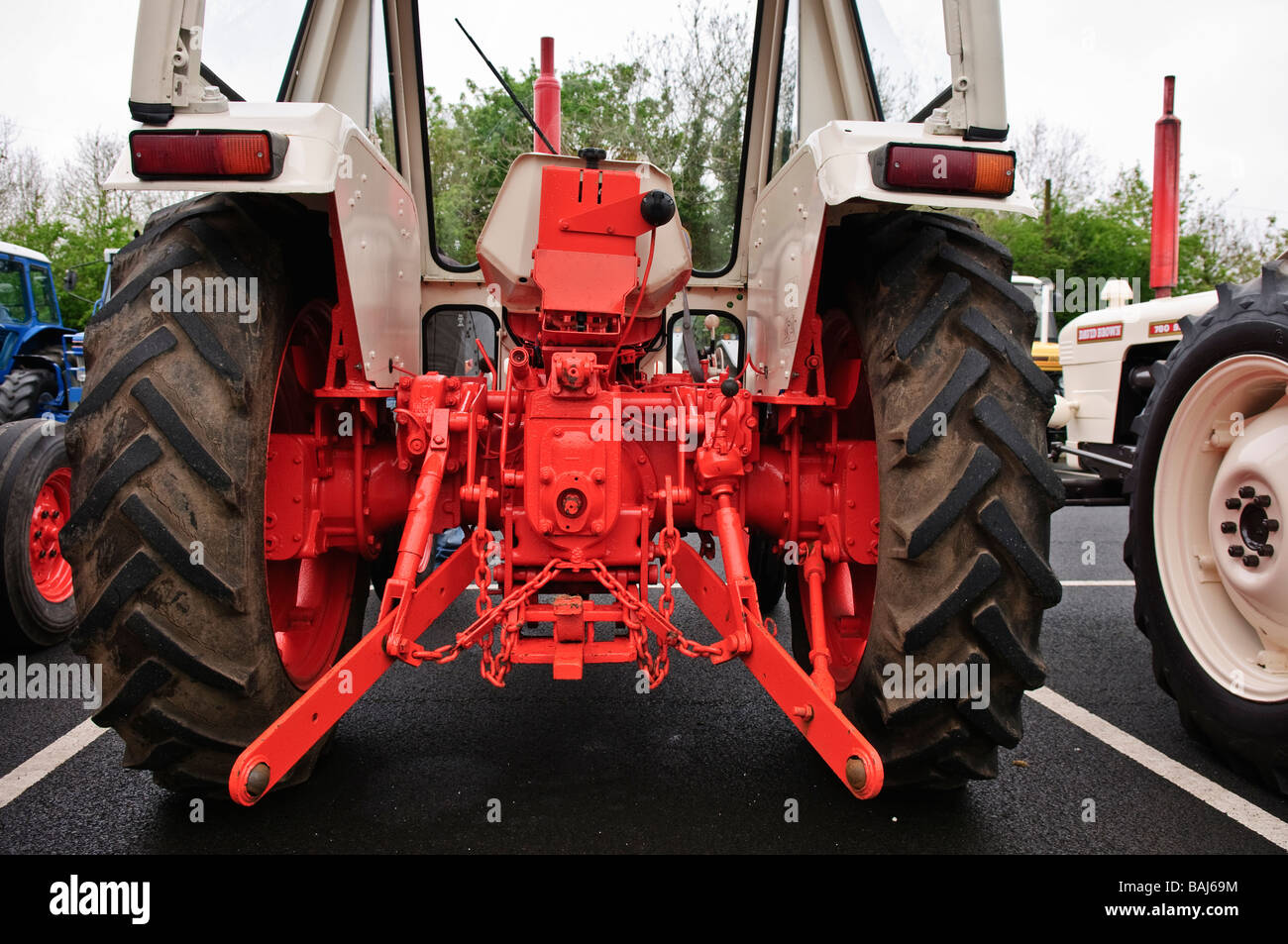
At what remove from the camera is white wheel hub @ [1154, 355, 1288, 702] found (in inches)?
107

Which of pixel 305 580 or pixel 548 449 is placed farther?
pixel 305 580

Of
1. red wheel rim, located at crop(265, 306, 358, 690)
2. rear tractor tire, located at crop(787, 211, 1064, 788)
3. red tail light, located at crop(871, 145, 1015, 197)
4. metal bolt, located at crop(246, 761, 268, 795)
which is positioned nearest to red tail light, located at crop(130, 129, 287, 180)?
red wheel rim, located at crop(265, 306, 358, 690)

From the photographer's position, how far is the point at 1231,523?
9.43ft

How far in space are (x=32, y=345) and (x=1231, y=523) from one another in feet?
35.6

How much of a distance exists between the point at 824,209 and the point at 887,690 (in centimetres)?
120

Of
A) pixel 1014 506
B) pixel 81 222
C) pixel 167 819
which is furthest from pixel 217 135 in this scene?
pixel 81 222

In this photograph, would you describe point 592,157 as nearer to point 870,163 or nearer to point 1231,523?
point 870,163

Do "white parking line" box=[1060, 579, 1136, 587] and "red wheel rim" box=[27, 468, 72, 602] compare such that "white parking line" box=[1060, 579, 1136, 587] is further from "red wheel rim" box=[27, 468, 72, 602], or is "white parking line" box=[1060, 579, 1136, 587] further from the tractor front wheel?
the tractor front wheel

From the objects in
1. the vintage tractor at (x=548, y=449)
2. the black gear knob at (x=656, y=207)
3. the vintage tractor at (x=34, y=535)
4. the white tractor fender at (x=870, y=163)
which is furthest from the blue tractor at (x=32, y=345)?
the white tractor fender at (x=870, y=163)

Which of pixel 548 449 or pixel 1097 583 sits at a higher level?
pixel 548 449

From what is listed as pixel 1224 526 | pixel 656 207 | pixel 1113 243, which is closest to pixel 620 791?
pixel 656 207

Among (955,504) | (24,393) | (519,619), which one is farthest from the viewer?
(24,393)

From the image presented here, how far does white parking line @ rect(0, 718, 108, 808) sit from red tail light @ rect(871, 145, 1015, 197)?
8.56 ft
